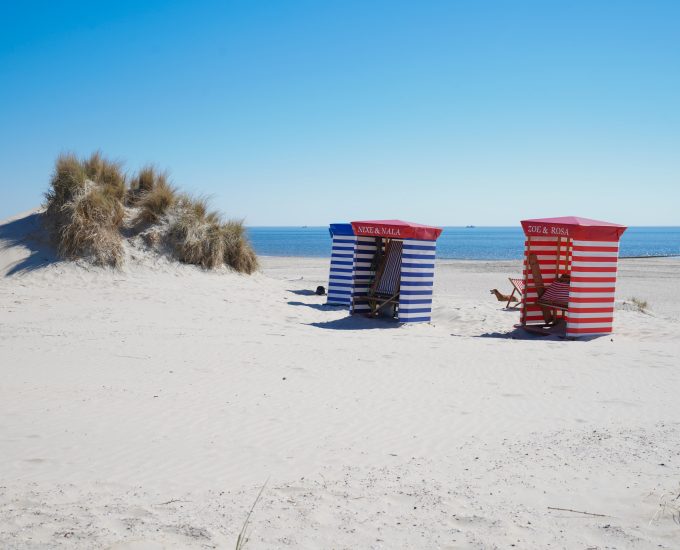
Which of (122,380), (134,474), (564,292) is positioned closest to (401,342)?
(564,292)

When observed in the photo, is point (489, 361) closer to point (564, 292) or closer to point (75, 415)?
point (564, 292)

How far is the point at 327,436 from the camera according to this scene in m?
5.16

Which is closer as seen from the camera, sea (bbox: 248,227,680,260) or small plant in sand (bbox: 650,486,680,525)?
small plant in sand (bbox: 650,486,680,525)

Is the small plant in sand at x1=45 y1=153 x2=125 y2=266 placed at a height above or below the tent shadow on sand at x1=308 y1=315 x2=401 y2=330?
above

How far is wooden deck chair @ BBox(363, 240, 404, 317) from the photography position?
12508 mm

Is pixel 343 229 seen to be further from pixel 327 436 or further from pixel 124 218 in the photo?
pixel 327 436

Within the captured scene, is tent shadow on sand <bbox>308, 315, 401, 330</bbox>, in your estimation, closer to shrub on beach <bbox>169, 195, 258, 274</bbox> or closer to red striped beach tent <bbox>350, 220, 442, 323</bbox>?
red striped beach tent <bbox>350, 220, 442, 323</bbox>

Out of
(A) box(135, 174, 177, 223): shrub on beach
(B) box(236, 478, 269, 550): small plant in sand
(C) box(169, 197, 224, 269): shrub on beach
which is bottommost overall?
(B) box(236, 478, 269, 550): small plant in sand

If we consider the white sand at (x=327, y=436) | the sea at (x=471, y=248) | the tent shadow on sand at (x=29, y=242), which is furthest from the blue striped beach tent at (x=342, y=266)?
the tent shadow on sand at (x=29, y=242)

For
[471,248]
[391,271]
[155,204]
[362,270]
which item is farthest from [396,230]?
[471,248]

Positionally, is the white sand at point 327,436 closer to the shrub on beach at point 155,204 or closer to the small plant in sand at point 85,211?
the small plant in sand at point 85,211

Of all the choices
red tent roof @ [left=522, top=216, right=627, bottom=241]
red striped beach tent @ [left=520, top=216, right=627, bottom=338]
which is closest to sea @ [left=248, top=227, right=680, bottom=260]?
red tent roof @ [left=522, top=216, right=627, bottom=241]

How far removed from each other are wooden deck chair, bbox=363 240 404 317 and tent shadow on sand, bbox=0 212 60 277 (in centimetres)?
776

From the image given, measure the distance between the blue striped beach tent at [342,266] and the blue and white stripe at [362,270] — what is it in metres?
1.08
